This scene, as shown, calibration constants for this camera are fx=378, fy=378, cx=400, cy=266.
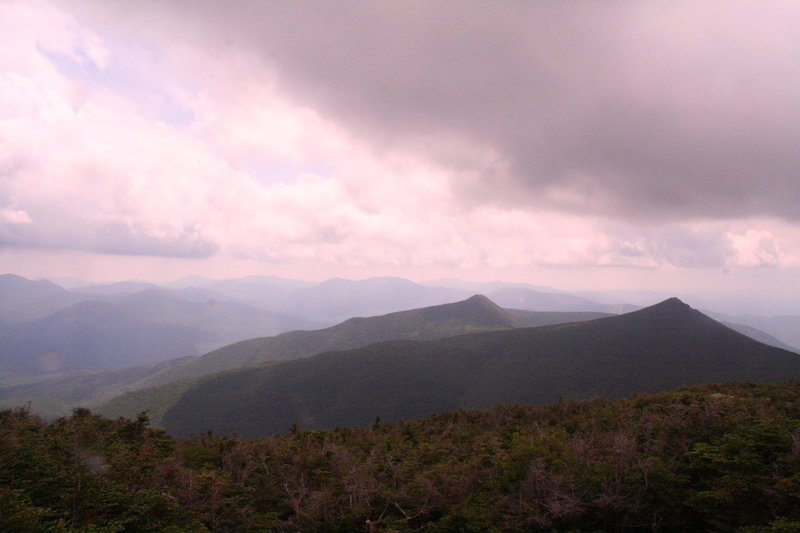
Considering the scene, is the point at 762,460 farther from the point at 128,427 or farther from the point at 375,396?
the point at 375,396

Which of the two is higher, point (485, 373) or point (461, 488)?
point (461, 488)

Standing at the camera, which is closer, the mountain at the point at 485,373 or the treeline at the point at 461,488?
the treeline at the point at 461,488

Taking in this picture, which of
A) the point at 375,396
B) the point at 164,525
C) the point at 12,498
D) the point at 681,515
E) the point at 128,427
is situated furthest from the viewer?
the point at 375,396

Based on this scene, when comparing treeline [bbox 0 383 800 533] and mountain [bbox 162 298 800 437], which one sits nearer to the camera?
treeline [bbox 0 383 800 533]

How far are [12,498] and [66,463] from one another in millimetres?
9257

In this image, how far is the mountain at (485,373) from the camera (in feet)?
349

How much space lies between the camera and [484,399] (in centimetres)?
12031

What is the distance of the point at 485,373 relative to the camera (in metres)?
140

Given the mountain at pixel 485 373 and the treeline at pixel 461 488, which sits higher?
the treeline at pixel 461 488

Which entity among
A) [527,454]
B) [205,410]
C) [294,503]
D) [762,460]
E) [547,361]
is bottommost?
[205,410]

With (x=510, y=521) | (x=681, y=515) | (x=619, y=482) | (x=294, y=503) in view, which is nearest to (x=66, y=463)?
(x=294, y=503)

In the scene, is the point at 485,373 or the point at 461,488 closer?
the point at 461,488

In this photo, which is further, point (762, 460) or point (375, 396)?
point (375, 396)

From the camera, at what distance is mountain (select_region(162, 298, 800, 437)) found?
10644cm
